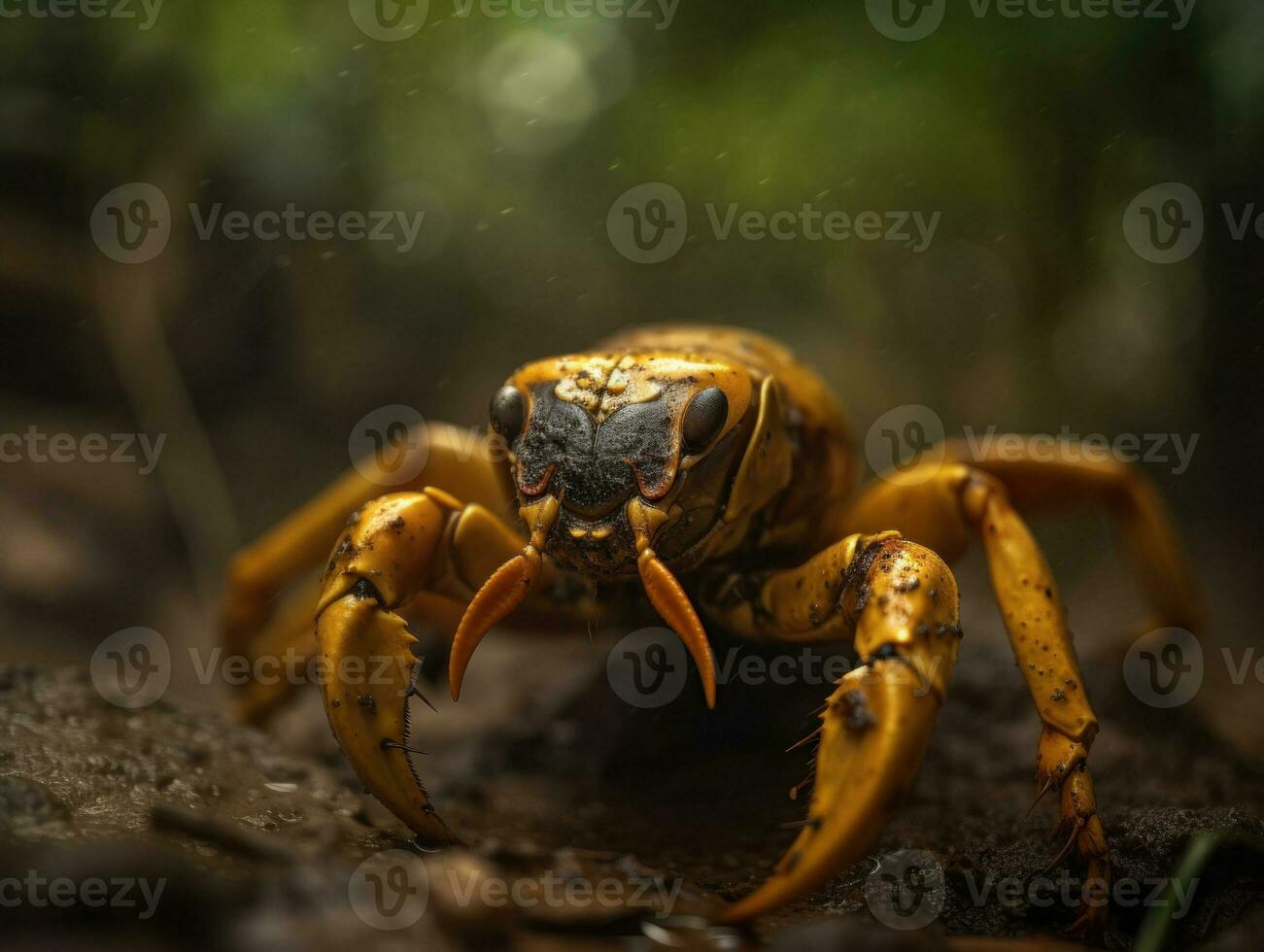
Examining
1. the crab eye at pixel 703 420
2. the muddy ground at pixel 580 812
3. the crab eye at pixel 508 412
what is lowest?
the muddy ground at pixel 580 812

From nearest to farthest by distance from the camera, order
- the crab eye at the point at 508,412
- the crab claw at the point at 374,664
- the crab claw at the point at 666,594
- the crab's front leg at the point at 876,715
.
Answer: the crab's front leg at the point at 876,715, the crab claw at the point at 666,594, the crab claw at the point at 374,664, the crab eye at the point at 508,412

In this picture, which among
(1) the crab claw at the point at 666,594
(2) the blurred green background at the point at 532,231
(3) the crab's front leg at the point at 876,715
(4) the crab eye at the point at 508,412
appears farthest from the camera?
(2) the blurred green background at the point at 532,231

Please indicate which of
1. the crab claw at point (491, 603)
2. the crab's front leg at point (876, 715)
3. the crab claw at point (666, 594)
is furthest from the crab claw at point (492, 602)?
the crab's front leg at point (876, 715)

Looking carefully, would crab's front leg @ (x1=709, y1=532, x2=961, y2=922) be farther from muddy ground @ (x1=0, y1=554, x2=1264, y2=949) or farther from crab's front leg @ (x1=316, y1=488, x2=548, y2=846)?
crab's front leg @ (x1=316, y1=488, x2=548, y2=846)

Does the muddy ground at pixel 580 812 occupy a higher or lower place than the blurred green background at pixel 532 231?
lower

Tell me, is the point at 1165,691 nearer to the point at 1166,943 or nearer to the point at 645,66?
the point at 1166,943

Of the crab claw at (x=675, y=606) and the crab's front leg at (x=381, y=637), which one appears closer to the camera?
the crab claw at (x=675, y=606)

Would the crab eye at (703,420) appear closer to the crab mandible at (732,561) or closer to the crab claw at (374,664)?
the crab mandible at (732,561)
